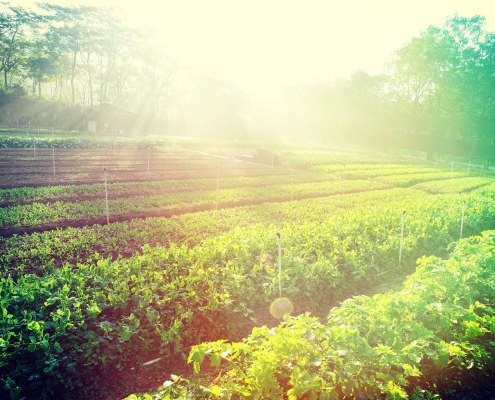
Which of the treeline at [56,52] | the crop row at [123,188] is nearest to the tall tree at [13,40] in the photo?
the treeline at [56,52]

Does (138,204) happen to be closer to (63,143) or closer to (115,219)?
(115,219)

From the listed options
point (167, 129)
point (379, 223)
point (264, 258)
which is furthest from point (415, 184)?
point (167, 129)

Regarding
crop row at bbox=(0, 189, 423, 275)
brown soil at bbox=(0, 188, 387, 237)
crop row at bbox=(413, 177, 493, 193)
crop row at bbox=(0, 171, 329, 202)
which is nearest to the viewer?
crop row at bbox=(0, 189, 423, 275)

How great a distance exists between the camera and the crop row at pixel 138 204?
36.9ft

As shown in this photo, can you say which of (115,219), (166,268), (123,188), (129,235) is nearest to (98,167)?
(123,188)

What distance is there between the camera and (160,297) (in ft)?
19.5

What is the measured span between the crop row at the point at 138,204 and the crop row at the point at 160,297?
5029 mm

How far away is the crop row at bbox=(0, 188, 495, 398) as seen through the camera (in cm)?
438

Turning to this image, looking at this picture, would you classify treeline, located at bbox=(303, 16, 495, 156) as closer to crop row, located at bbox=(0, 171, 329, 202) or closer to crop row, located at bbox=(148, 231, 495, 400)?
crop row, located at bbox=(0, 171, 329, 202)

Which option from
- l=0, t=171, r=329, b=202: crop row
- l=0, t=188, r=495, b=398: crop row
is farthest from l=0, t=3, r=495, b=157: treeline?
l=0, t=188, r=495, b=398: crop row

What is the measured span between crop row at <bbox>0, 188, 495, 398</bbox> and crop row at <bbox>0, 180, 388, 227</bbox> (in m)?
5.03

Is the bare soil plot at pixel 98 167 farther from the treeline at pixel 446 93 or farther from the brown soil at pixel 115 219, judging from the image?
the treeline at pixel 446 93

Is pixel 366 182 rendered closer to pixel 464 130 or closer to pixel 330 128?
pixel 464 130

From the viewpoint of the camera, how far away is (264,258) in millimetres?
7527
